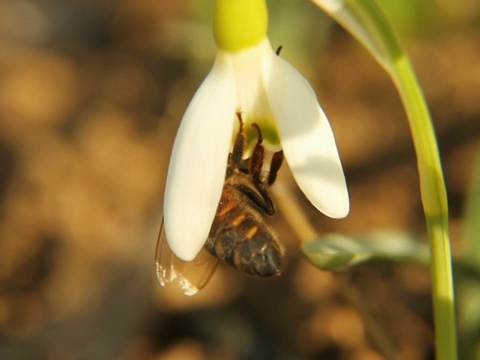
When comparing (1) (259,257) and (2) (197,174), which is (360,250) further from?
(2) (197,174)

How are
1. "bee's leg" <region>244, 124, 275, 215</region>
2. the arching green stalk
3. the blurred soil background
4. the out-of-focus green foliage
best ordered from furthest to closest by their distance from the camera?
the blurred soil background, the out-of-focus green foliage, "bee's leg" <region>244, 124, 275, 215</region>, the arching green stalk

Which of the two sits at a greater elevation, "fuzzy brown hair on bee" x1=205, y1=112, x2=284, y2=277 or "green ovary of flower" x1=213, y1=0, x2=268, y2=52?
"green ovary of flower" x1=213, y1=0, x2=268, y2=52

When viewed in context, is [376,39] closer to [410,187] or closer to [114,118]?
[410,187]

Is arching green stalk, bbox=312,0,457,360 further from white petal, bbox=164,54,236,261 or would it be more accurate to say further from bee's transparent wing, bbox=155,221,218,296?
bee's transparent wing, bbox=155,221,218,296

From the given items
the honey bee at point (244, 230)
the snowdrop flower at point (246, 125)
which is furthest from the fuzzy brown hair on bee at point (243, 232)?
the snowdrop flower at point (246, 125)

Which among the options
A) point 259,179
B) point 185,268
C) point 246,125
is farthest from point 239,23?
point 185,268

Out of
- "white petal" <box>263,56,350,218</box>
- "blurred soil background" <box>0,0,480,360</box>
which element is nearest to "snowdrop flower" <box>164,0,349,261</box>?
"white petal" <box>263,56,350,218</box>
